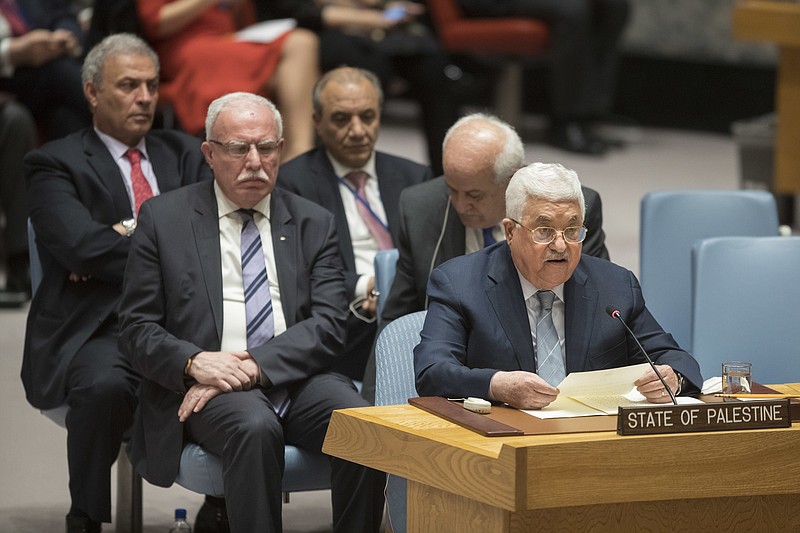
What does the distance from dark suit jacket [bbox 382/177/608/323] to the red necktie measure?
3.10 m

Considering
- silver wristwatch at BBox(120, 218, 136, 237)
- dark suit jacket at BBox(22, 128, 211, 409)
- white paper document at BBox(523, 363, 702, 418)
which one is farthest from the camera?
silver wristwatch at BBox(120, 218, 136, 237)

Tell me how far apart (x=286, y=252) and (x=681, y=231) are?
1428 mm

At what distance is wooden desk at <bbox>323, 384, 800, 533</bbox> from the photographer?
9.05 feet

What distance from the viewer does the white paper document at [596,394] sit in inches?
120

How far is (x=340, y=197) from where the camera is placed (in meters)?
4.70

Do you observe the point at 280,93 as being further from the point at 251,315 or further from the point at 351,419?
the point at 351,419

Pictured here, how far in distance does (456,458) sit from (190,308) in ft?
4.00

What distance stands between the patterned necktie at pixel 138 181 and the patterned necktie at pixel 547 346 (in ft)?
4.96

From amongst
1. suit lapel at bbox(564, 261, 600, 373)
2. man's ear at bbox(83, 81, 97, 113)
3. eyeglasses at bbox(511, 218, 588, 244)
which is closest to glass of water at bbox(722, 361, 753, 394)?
suit lapel at bbox(564, 261, 600, 373)

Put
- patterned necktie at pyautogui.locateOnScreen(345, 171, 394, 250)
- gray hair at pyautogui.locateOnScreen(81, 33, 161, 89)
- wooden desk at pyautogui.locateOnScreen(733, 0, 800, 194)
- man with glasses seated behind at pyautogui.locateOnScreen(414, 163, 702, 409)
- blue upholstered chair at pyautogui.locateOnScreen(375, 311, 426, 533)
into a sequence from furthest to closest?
wooden desk at pyautogui.locateOnScreen(733, 0, 800, 194) → patterned necktie at pyautogui.locateOnScreen(345, 171, 394, 250) → gray hair at pyautogui.locateOnScreen(81, 33, 161, 89) → blue upholstered chair at pyautogui.locateOnScreen(375, 311, 426, 533) → man with glasses seated behind at pyautogui.locateOnScreen(414, 163, 702, 409)

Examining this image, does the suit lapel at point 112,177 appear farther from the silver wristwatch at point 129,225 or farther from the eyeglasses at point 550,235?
the eyeglasses at point 550,235

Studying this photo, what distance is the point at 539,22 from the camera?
29.0 ft

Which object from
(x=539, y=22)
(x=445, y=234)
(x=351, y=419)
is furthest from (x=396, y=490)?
(x=539, y=22)

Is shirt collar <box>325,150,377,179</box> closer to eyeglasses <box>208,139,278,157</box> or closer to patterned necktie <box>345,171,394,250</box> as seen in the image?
patterned necktie <box>345,171,394,250</box>
